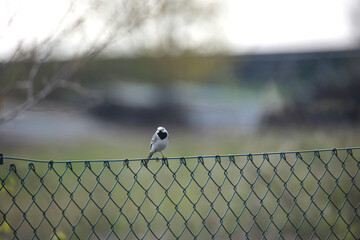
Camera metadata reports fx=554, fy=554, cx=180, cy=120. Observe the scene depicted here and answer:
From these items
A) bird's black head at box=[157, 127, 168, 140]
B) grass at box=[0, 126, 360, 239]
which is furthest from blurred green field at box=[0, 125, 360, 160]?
bird's black head at box=[157, 127, 168, 140]

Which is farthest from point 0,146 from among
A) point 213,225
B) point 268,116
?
point 268,116

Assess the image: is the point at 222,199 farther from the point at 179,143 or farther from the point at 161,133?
the point at 179,143

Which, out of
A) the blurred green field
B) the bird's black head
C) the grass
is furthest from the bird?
the blurred green field

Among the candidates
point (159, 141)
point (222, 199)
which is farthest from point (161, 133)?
point (222, 199)

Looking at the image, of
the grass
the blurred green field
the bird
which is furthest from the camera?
the blurred green field

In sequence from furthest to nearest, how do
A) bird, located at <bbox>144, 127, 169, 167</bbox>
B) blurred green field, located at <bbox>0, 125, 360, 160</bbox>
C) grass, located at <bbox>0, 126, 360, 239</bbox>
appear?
1. blurred green field, located at <bbox>0, 125, 360, 160</bbox>
2. grass, located at <bbox>0, 126, 360, 239</bbox>
3. bird, located at <bbox>144, 127, 169, 167</bbox>

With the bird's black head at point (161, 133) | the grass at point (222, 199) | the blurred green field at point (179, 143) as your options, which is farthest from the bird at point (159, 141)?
the blurred green field at point (179, 143)

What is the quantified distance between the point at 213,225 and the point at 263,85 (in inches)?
618

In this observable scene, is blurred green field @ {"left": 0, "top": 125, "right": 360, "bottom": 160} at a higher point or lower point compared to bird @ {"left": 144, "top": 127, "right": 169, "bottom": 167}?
higher

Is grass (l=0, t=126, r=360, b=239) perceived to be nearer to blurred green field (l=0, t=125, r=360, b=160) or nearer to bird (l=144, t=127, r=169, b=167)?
blurred green field (l=0, t=125, r=360, b=160)

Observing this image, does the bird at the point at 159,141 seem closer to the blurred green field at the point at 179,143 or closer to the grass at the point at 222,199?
the grass at the point at 222,199

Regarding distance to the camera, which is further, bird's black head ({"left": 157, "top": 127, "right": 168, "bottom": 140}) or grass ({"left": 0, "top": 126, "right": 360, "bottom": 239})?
grass ({"left": 0, "top": 126, "right": 360, "bottom": 239})

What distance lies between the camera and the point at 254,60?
838 inches

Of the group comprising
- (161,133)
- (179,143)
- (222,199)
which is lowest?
(161,133)
